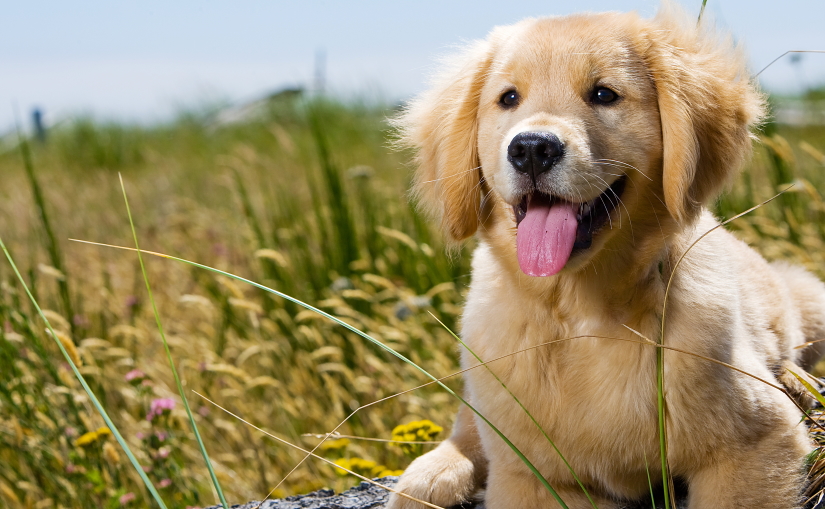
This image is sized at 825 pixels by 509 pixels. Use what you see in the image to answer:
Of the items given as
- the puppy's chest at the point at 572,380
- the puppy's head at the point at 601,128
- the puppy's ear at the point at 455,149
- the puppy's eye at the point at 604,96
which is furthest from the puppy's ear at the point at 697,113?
the puppy's ear at the point at 455,149

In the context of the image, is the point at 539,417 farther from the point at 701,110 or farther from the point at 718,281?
the point at 701,110

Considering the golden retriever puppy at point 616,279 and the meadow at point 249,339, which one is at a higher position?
the golden retriever puppy at point 616,279

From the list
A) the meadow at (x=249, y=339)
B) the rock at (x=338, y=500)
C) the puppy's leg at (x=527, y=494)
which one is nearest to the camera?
the puppy's leg at (x=527, y=494)

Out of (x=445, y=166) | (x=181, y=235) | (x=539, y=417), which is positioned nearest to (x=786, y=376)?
(x=539, y=417)

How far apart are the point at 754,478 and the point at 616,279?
636 millimetres

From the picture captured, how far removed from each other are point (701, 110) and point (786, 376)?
3.16ft

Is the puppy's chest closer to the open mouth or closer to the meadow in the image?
the open mouth

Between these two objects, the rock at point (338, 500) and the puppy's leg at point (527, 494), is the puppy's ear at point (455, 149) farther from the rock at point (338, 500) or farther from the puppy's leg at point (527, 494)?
the rock at point (338, 500)

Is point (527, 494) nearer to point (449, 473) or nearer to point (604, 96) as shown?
point (449, 473)

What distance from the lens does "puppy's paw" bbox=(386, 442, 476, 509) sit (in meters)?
2.36

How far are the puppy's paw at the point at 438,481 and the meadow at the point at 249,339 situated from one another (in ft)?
1.25

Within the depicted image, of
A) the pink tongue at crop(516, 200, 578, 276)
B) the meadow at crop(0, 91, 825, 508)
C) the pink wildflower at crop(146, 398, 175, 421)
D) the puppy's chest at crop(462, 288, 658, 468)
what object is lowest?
the meadow at crop(0, 91, 825, 508)

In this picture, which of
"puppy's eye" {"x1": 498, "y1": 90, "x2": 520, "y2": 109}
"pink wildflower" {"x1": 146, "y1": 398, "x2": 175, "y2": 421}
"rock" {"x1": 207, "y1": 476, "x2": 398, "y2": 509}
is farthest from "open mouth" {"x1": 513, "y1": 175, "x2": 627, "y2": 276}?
"pink wildflower" {"x1": 146, "y1": 398, "x2": 175, "y2": 421}

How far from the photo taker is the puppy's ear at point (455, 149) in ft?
8.05
